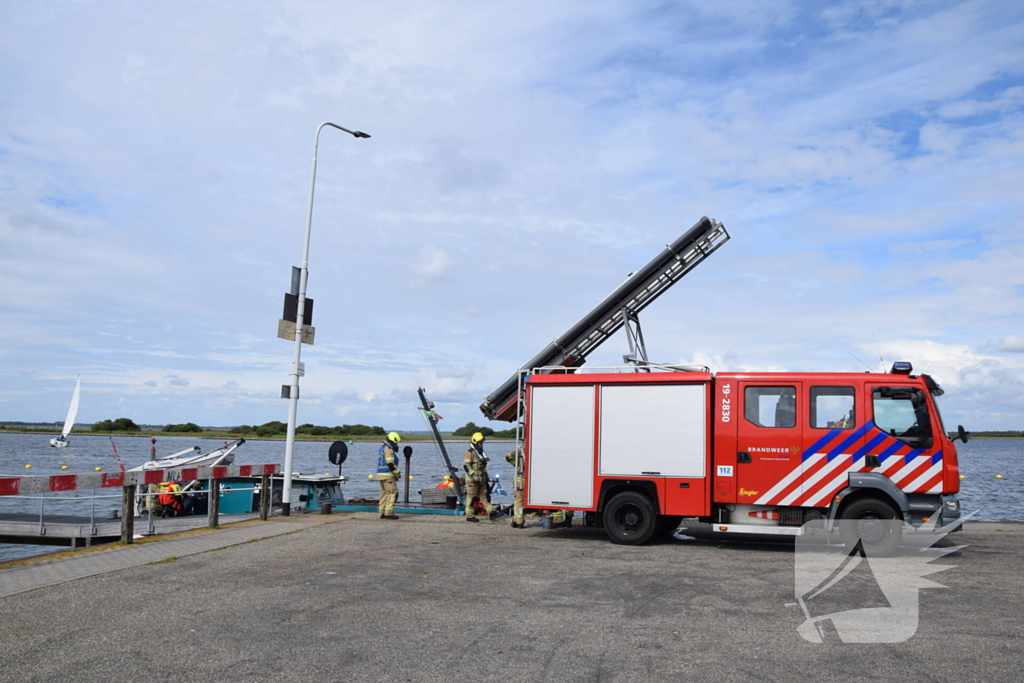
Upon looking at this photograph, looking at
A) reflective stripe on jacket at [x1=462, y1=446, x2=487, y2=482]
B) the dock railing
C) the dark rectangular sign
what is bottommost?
the dock railing

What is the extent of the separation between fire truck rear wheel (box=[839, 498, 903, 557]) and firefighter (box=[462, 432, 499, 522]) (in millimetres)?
7068

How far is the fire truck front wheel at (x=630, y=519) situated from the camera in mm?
12617

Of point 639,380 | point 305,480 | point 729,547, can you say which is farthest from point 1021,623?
point 305,480

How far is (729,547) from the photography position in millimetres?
12773

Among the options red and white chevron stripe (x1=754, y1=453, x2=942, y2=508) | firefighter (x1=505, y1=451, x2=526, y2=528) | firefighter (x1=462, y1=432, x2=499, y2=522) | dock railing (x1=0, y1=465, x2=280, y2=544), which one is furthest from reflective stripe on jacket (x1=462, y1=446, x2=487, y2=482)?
red and white chevron stripe (x1=754, y1=453, x2=942, y2=508)

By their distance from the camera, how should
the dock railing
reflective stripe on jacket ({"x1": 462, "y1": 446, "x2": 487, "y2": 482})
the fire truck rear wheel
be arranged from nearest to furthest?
1. the dock railing
2. the fire truck rear wheel
3. reflective stripe on jacket ({"x1": 462, "y1": 446, "x2": 487, "y2": 482})

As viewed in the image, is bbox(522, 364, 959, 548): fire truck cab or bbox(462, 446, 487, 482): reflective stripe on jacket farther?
bbox(462, 446, 487, 482): reflective stripe on jacket

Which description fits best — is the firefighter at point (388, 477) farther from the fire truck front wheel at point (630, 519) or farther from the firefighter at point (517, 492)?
the fire truck front wheel at point (630, 519)

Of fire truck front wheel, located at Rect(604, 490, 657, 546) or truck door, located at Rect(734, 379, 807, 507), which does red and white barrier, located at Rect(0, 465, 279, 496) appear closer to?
fire truck front wheel, located at Rect(604, 490, 657, 546)

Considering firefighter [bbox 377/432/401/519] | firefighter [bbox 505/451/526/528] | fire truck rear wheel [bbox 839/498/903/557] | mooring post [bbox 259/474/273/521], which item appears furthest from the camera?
firefighter [bbox 377/432/401/519]

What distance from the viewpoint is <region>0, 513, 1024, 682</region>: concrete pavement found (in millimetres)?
5773

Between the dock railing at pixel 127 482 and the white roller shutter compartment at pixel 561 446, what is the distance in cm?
521

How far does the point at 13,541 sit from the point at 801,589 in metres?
17.4

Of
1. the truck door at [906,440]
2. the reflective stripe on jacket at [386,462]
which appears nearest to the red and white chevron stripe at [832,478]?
the truck door at [906,440]
